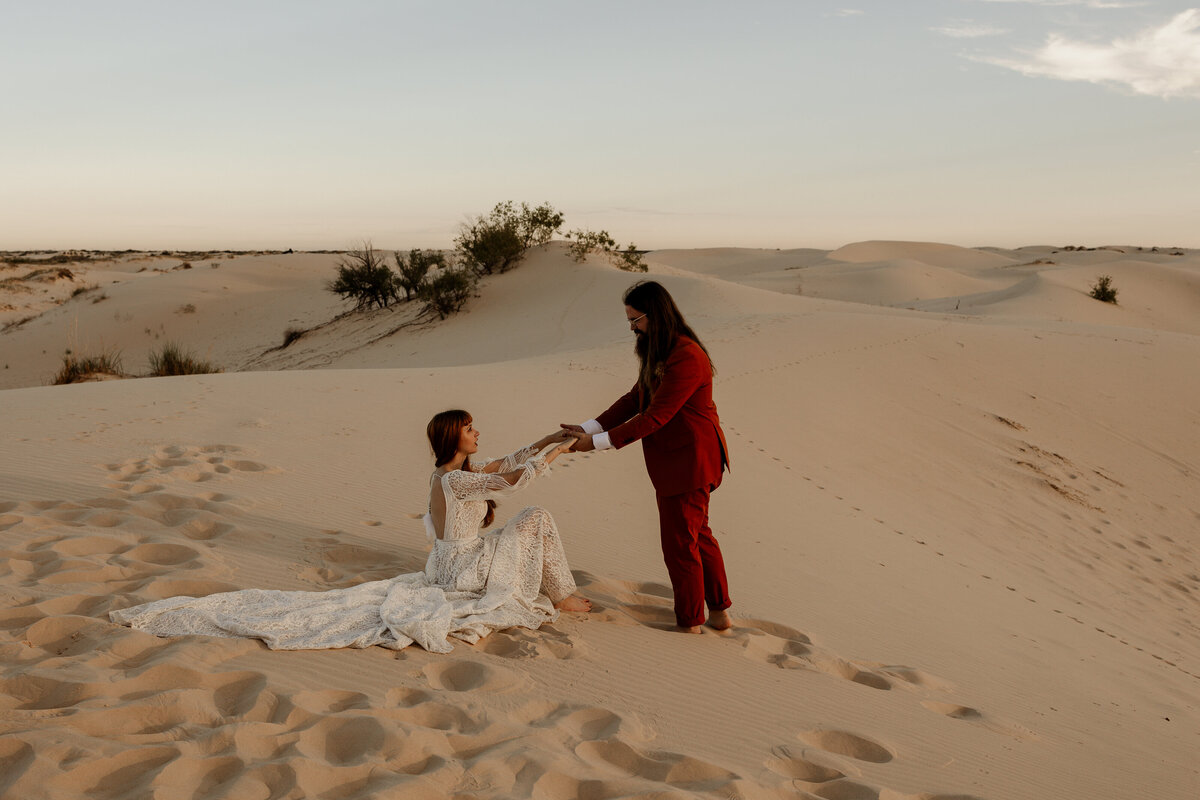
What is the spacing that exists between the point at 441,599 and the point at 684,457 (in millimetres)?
1396

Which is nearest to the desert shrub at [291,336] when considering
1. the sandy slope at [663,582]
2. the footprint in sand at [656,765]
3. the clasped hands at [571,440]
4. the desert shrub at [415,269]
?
the desert shrub at [415,269]

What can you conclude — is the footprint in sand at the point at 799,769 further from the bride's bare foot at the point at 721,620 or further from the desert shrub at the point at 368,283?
the desert shrub at the point at 368,283

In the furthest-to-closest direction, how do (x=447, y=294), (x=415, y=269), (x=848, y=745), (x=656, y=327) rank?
(x=415, y=269) < (x=447, y=294) < (x=656, y=327) < (x=848, y=745)

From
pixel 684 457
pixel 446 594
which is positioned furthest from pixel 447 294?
pixel 446 594

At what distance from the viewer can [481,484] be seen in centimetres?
432

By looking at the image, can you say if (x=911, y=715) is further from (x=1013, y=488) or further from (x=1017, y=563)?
(x=1013, y=488)

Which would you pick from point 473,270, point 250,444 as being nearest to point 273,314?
point 473,270

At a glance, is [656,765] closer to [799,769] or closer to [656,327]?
[799,769]

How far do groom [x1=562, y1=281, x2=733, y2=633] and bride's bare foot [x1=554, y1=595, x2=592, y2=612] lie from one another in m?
0.48

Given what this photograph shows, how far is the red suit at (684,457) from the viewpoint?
4.48 metres

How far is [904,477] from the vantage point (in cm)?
927

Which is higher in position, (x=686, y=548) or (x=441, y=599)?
(x=686, y=548)

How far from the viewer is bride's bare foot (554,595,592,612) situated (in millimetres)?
4652

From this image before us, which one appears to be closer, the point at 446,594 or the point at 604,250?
the point at 446,594
